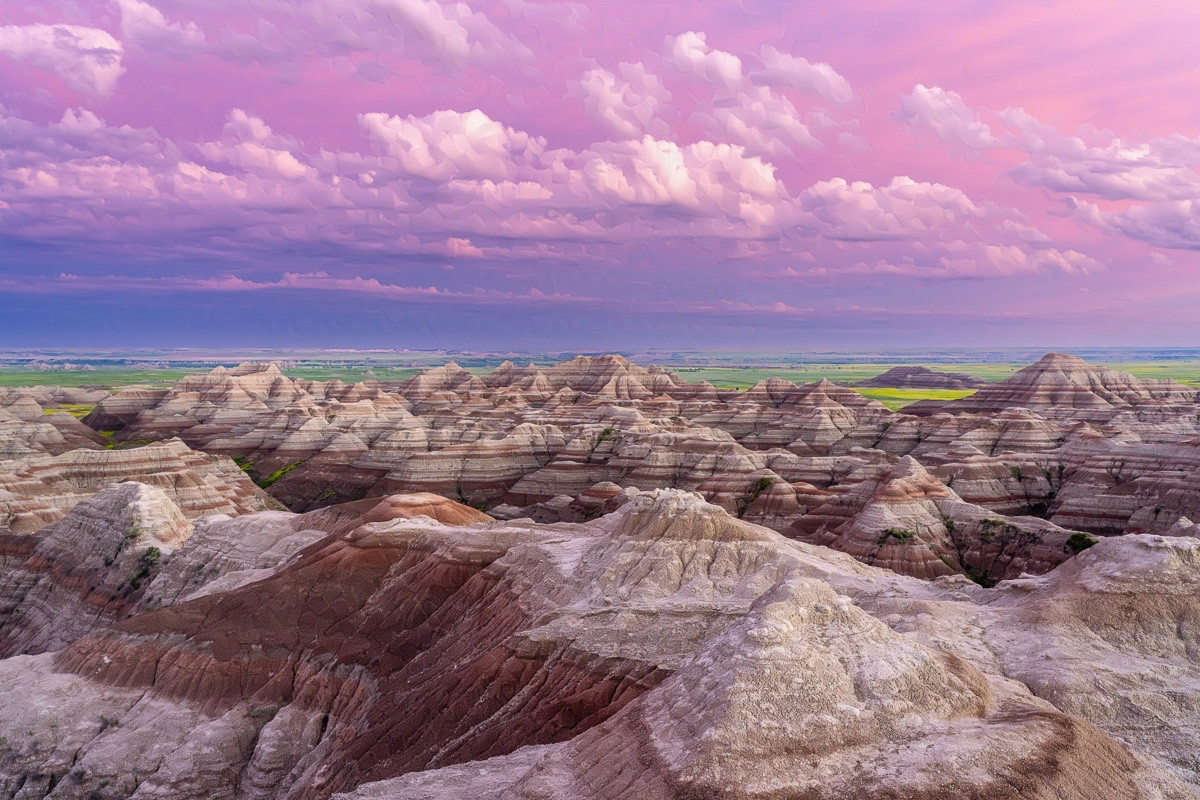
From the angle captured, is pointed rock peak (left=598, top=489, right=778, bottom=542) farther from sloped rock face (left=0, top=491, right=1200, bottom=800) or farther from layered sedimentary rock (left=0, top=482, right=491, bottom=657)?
layered sedimentary rock (left=0, top=482, right=491, bottom=657)

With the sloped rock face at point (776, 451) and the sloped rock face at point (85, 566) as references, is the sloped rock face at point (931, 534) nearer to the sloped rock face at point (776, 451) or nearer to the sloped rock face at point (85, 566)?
the sloped rock face at point (776, 451)

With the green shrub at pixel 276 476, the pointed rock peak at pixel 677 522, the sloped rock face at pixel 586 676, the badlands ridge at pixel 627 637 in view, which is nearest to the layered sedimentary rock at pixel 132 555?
the badlands ridge at pixel 627 637

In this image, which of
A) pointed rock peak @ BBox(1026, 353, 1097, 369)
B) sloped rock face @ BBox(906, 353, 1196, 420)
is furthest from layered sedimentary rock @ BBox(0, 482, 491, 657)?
pointed rock peak @ BBox(1026, 353, 1097, 369)

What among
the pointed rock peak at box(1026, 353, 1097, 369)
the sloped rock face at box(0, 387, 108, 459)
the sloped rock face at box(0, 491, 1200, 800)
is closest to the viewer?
the sloped rock face at box(0, 491, 1200, 800)

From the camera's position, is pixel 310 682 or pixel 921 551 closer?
pixel 310 682

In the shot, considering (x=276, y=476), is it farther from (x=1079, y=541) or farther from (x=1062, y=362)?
(x=1062, y=362)

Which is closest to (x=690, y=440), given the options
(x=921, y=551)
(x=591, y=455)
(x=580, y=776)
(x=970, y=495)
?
(x=591, y=455)

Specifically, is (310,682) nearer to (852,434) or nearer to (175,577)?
(175,577)

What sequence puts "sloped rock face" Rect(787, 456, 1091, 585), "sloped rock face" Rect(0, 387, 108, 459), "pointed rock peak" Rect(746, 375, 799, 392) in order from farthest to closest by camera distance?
"pointed rock peak" Rect(746, 375, 799, 392)
"sloped rock face" Rect(0, 387, 108, 459)
"sloped rock face" Rect(787, 456, 1091, 585)
